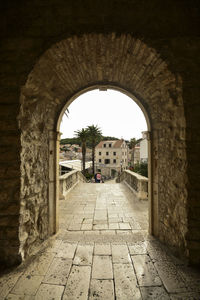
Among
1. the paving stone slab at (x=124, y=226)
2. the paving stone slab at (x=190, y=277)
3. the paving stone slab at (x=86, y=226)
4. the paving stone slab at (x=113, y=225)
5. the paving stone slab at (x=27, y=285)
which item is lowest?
the paving stone slab at (x=86, y=226)

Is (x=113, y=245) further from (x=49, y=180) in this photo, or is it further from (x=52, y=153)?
(x=52, y=153)

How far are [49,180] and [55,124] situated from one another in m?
1.45

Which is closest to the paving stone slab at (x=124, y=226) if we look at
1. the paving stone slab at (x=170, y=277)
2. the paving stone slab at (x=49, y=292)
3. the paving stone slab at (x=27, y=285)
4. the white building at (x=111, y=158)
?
the paving stone slab at (x=170, y=277)

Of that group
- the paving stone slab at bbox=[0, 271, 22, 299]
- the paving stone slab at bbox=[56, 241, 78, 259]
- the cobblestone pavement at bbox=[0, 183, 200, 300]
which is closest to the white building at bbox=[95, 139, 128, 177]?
the cobblestone pavement at bbox=[0, 183, 200, 300]

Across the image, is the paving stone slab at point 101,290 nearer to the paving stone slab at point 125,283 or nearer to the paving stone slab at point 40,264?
the paving stone slab at point 125,283

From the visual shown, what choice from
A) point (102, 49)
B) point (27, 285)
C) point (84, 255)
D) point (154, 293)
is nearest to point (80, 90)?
point (102, 49)

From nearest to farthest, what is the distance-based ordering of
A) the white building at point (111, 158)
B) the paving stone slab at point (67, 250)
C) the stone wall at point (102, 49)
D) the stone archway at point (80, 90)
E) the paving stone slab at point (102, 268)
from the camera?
1. the paving stone slab at point (102, 268)
2. the stone wall at point (102, 49)
3. the stone archway at point (80, 90)
4. the paving stone slab at point (67, 250)
5. the white building at point (111, 158)

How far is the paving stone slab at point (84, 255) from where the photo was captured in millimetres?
2564

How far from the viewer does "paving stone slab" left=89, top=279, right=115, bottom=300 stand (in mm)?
1945

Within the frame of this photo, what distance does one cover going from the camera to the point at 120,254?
109 inches

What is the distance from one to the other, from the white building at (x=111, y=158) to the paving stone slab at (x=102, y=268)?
1370 inches

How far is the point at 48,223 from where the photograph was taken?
3379mm

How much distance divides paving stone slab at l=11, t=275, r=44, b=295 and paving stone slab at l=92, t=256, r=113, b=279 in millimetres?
868

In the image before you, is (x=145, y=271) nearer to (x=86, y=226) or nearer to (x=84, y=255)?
(x=84, y=255)
